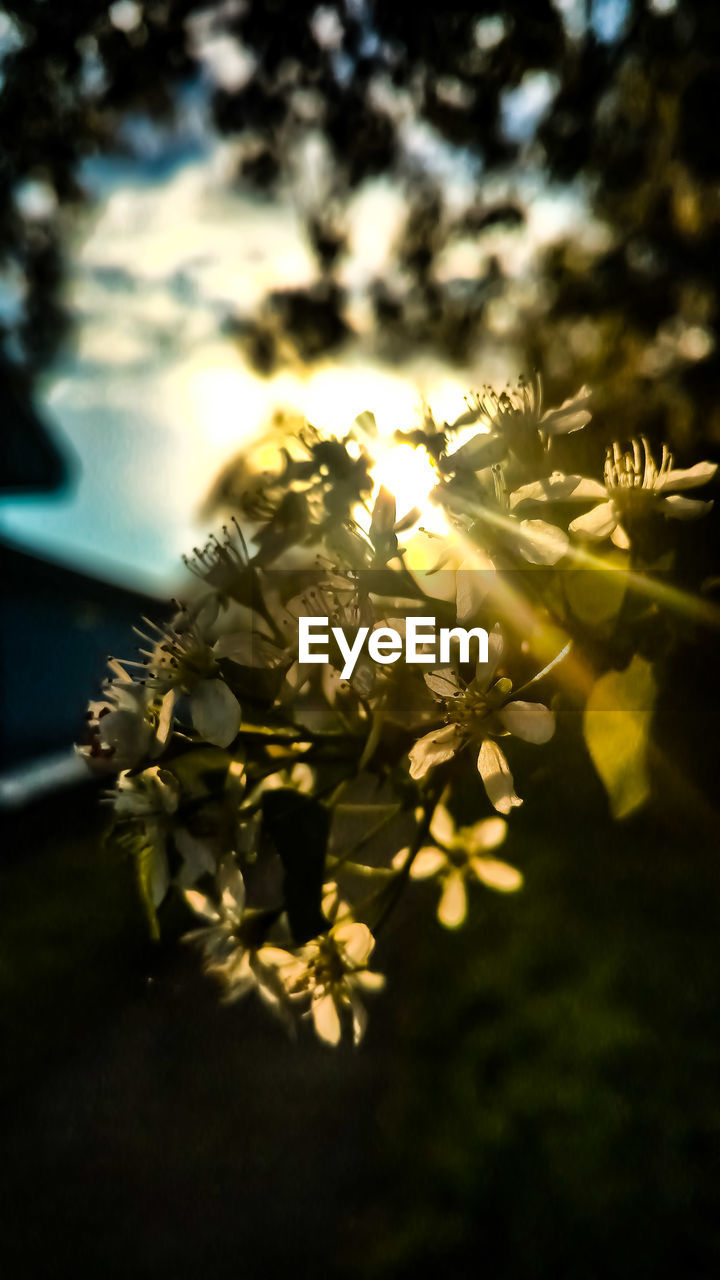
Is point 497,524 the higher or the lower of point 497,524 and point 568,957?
the higher

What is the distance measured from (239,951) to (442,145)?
4633 mm

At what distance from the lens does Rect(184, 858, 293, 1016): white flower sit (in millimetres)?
1192

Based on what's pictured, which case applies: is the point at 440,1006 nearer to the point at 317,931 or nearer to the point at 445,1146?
the point at 445,1146

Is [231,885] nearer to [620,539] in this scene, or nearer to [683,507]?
[620,539]

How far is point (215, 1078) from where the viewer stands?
510 cm

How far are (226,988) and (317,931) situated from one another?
1.11 ft

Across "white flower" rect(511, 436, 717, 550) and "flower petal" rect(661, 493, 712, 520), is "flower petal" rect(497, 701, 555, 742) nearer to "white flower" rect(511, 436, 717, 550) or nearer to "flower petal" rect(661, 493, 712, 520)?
"white flower" rect(511, 436, 717, 550)

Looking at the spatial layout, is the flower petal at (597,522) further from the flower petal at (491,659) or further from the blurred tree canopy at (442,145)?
the blurred tree canopy at (442,145)

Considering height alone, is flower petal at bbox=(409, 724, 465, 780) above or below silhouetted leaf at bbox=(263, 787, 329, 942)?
above

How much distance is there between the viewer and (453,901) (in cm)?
176

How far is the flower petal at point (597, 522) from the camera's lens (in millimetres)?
1094

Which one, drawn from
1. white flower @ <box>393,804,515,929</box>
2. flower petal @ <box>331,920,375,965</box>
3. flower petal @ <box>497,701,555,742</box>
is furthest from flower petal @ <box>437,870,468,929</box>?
flower petal @ <box>497,701,555,742</box>

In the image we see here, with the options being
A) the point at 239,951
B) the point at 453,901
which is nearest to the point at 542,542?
the point at 239,951

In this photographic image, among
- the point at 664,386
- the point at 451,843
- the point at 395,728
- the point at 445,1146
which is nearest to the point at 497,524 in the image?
the point at 395,728
